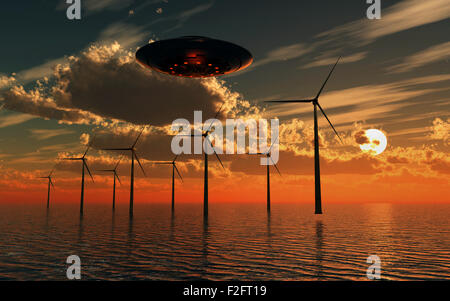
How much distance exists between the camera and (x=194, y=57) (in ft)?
170

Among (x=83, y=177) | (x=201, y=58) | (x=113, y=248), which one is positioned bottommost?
(x=113, y=248)

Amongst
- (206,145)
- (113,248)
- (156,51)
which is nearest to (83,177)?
(206,145)

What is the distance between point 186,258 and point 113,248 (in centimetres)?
1057

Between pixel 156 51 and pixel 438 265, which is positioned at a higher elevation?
pixel 156 51

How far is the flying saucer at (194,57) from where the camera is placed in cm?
4928

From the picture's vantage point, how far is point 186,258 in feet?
93.5

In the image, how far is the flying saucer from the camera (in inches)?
1940

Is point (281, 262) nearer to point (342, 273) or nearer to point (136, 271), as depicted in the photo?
point (342, 273)
